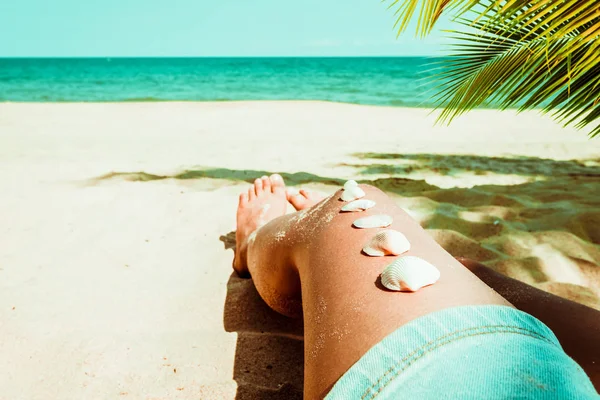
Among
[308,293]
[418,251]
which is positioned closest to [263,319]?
[308,293]

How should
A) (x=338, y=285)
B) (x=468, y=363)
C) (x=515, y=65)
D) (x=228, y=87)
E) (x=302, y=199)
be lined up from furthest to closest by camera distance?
(x=228, y=87) < (x=302, y=199) < (x=515, y=65) < (x=338, y=285) < (x=468, y=363)

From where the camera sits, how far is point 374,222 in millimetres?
1206

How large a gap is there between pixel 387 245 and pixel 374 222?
0.59ft

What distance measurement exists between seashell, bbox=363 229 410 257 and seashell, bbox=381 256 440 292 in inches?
4.4

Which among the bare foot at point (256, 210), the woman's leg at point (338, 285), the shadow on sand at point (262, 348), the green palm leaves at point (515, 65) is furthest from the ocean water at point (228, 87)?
→ the shadow on sand at point (262, 348)

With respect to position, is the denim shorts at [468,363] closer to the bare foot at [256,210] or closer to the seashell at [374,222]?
the seashell at [374,222]

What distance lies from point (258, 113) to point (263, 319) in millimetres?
7630

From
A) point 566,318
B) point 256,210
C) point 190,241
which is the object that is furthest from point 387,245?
point 190,241

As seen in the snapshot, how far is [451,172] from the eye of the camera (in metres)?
3.69

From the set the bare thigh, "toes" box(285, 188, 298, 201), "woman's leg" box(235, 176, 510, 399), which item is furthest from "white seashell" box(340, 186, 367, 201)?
"toes" box(285, 188, 298, 201)

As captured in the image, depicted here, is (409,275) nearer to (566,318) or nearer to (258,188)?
(566,318)

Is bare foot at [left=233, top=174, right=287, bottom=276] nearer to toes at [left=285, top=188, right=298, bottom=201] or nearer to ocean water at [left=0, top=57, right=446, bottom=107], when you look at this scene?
toes at [left=285, top=188, right=298, bottom=201]

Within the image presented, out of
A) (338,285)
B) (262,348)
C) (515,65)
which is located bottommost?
(262,348)

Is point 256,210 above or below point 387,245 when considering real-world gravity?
below
